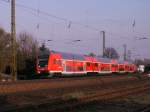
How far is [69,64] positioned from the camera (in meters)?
43.9

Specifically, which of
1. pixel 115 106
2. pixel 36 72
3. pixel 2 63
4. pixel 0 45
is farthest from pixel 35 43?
pixel 115 106

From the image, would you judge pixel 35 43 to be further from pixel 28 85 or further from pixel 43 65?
pixel 28 85

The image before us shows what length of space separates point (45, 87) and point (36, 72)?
12915 mm

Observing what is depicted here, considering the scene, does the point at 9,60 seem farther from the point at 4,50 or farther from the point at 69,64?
the point at 69,64

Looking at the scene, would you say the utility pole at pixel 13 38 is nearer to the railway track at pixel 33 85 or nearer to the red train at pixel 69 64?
the railway track at pixel 33 85

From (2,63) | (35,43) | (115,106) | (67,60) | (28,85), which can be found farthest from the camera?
(35,43)

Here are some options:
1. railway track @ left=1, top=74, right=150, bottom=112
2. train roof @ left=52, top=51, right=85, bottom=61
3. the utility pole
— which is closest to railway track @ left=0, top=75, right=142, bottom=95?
railway track @ left=1, top=74, right=150, bottom=112

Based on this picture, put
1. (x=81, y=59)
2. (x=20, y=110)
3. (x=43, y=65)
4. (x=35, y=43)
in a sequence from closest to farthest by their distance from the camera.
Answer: (x=20, y=110) < (x=43, y=65) < (x=81, y=59) < (x=35, y=43)

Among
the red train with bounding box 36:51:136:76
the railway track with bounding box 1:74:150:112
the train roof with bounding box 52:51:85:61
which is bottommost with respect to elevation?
the railway track with bounding box 1:74:150:112

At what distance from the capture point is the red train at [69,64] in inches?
1597

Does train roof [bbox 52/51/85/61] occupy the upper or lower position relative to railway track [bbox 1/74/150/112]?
upper

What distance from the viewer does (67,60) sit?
43.5 m

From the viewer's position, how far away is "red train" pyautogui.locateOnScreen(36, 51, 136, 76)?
4056cm

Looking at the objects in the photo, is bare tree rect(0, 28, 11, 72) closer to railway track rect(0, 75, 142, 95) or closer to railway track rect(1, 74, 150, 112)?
railway track rect(1, 74, 150, 112)
